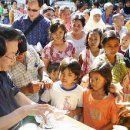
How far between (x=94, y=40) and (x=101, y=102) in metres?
1.32

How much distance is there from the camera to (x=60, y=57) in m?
4.18

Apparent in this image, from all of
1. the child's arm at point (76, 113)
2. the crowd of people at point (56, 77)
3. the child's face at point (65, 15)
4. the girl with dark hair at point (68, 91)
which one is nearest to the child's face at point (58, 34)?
the crowd of people at point (56, 77)

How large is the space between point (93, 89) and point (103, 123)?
305mm

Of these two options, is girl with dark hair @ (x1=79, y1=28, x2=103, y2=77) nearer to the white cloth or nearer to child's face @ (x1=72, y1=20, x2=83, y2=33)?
child's face @ (x1=72, y1=20, x2=83, y2=33)

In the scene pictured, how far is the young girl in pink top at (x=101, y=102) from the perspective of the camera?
9.98ft

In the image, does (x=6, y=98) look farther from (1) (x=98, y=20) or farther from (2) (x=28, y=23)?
(1) (x=98, y=20)

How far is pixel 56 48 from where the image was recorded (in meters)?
4.19

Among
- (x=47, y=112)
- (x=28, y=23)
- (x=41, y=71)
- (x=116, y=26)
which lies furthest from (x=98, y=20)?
(x=47, y=112)

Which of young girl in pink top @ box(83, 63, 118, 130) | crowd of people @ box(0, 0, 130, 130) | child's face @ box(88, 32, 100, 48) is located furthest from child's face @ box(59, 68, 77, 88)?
child's face @ box(88, 32, 100, 48)

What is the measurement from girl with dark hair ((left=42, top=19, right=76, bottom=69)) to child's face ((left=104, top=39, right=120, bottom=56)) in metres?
0.63

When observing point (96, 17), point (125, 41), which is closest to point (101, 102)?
point (125, 41)

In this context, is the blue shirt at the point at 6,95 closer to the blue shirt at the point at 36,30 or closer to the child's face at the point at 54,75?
the child's face at the point at 54,75

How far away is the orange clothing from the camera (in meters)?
3.04

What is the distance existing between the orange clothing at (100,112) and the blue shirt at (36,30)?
153 cm
